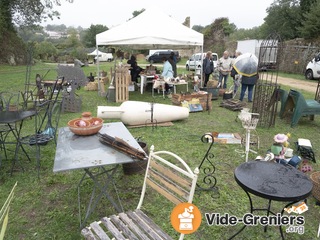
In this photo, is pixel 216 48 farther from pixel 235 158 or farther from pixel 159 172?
pixel 159 172

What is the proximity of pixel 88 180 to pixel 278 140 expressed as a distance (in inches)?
120

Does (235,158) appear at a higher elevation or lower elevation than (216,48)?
lower

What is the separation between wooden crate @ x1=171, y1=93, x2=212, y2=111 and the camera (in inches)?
292

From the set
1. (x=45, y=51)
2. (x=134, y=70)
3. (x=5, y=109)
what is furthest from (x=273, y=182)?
(x=45, y=51)

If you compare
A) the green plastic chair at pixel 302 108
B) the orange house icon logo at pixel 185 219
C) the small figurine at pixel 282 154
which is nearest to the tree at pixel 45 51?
the green plastic chair at pixel 302 108

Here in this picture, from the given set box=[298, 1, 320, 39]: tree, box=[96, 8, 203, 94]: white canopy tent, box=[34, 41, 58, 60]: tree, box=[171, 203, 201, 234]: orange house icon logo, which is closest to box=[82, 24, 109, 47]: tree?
box=[34, 41, 58, 60]: tree

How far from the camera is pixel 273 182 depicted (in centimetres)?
222

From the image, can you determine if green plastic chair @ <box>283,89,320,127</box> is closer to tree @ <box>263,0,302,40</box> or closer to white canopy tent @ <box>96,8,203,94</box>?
white canopy tent @ <box>96,8,203,94</box>

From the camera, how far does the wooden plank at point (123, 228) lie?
1.97m

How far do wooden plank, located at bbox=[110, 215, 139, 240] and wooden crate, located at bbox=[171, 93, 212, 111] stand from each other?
549cm

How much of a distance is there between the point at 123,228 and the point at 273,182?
1370mm

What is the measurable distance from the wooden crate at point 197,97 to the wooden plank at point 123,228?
549 centimetres

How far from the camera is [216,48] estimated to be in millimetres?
29359

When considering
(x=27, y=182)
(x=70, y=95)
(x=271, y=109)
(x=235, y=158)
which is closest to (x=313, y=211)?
(x=235, y=158)
